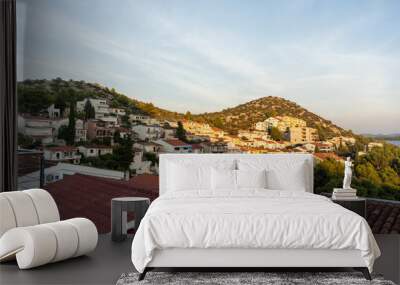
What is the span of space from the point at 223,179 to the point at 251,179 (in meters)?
0.31

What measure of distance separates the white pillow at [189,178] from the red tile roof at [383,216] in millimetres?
2502

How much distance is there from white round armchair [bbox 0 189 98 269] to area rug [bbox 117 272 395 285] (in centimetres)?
73

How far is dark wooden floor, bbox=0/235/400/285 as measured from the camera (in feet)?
14.6

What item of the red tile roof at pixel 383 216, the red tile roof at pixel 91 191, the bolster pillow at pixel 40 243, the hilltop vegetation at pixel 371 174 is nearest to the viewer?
the bolster pillow at pixel 40 243

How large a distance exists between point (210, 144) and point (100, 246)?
9.02 ft

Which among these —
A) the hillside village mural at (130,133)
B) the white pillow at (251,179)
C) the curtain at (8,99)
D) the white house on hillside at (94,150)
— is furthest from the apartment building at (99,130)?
the white pillow at (251,179)

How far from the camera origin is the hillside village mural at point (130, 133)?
795 centimetres

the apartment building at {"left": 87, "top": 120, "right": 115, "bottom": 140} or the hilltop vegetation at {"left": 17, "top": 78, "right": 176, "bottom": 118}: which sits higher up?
the hilltop vegetation at {"left": 17, "top": 78, "right": 176, "bottom": 118}

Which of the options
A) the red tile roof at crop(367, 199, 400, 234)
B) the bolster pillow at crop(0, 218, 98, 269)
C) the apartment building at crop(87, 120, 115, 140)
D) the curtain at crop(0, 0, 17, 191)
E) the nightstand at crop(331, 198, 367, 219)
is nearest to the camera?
the bolster pillow at crop(0, 218, 98, 269)

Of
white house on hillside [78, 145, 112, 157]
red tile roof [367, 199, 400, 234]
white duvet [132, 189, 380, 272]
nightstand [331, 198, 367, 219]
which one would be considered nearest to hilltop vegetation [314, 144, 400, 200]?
red tile roof [367, 199, 400, 234]

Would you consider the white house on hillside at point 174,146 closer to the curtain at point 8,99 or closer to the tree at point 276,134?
the tree at point 276,134

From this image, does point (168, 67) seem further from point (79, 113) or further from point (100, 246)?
point (100, 246)

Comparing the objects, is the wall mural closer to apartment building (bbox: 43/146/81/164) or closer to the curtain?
apartment building (bbox: 43/146/81/164)

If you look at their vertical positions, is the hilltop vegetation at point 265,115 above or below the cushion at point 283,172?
above
